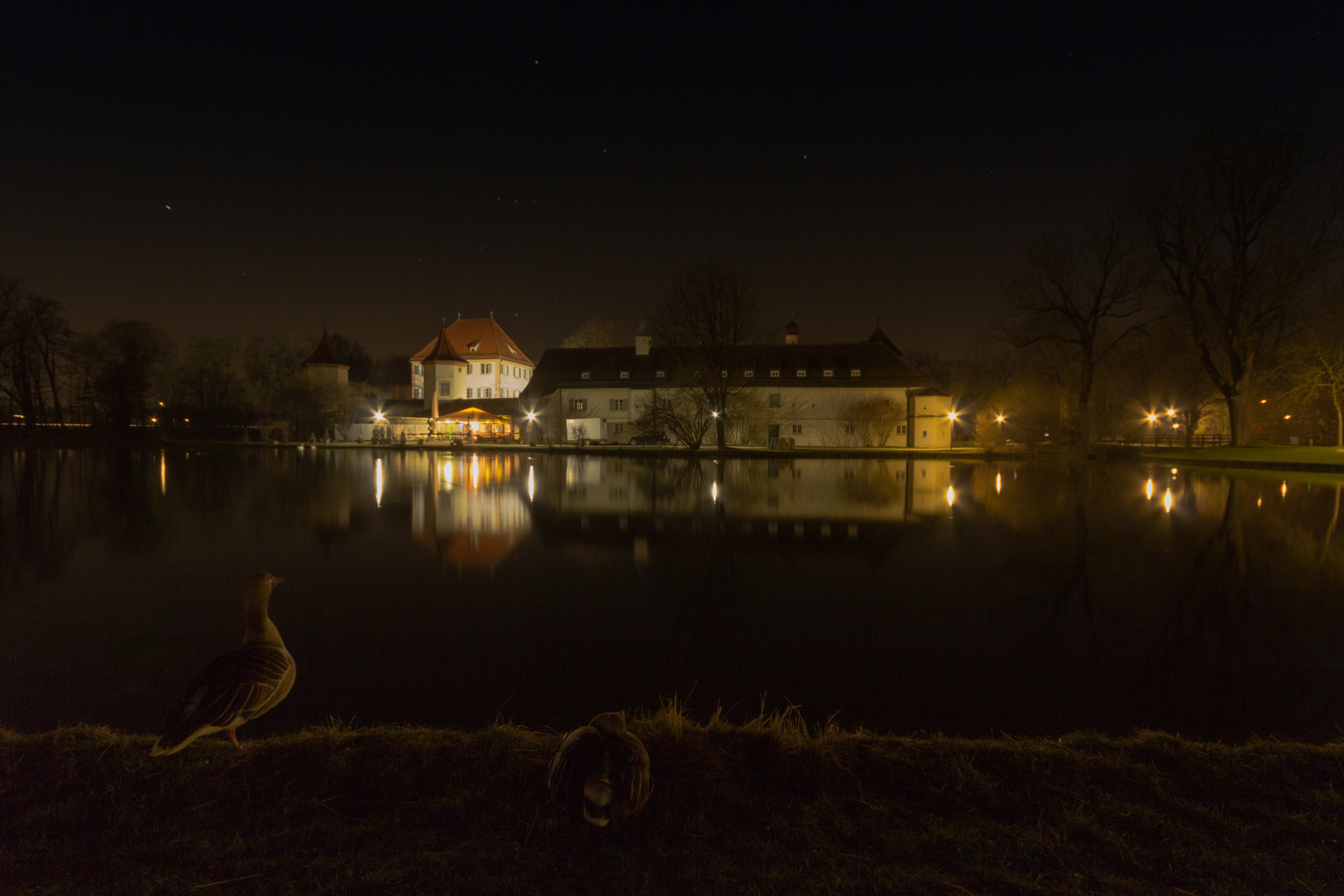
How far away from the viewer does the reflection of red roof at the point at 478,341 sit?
80062mm

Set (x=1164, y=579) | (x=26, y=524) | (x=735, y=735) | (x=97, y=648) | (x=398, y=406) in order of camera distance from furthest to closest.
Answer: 1. (x=398, y=406)
2. (x=26, y=524)
3. (x=1164, y=579)
4. (x=97, y=648)
5. (x=735, y=735)

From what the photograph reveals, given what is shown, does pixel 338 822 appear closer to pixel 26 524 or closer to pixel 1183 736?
pixel 1183 736

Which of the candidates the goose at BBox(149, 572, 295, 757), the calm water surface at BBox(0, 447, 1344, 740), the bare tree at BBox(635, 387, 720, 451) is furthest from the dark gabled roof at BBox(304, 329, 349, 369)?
the goose at BBox(149, 572, 295, 757)

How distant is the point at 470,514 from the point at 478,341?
231 ft

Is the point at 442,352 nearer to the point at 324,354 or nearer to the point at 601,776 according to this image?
the point at 324,354

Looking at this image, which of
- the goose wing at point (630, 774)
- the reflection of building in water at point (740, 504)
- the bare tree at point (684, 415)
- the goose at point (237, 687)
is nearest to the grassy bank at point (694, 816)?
the goose wing at point (630, 774)

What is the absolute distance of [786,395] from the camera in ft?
171

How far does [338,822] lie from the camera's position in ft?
10.0

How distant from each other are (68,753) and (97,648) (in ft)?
11.0

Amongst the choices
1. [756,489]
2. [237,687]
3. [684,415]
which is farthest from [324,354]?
[237,687]

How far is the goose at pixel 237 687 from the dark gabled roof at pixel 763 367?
46.6 metres

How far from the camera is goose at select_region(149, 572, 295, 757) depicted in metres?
3.19

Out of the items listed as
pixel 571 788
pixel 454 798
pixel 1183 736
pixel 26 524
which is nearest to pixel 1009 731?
pixel 1183 736

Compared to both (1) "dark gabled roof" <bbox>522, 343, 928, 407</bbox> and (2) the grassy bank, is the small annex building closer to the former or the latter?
(1) "dark gabled roof" <bbox>522, 343, 928, 407</bbox>
